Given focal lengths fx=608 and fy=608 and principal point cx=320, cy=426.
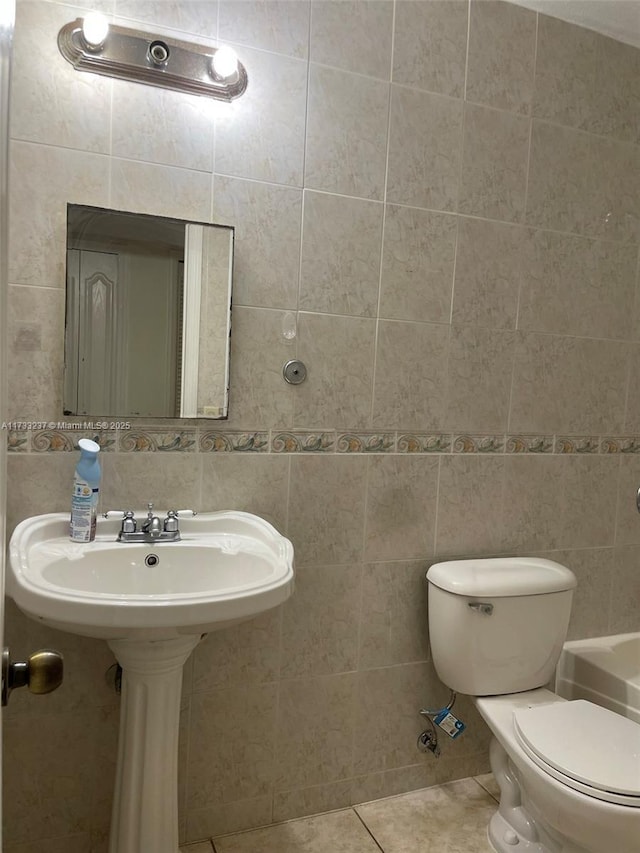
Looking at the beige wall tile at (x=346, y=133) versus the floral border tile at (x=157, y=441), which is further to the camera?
the beige wall tile at (x=346, y=133)

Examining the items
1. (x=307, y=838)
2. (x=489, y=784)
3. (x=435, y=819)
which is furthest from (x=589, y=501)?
(x=307, y=838)

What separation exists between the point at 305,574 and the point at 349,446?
0.38 metres

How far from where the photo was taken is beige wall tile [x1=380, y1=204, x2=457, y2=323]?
68.4 inches

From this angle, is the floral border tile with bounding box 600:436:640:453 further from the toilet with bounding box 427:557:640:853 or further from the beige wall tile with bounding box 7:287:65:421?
the beige wall tile with bounding box 7:287:65:421

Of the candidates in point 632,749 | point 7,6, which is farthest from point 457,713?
point 7,6

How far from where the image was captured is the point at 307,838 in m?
1.67

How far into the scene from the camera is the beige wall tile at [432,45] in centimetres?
170

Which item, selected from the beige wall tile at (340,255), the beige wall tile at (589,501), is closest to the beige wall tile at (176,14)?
the beige wall tile at (340,255)

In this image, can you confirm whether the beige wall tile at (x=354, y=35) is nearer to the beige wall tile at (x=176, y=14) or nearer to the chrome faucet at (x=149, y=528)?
the beige wall tile at (x=176, y=14)

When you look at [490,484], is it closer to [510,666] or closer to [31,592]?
[510,666]

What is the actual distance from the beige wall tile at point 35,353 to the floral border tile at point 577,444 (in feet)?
5.03

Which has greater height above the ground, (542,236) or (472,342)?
(542,236)

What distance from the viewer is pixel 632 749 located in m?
1.38

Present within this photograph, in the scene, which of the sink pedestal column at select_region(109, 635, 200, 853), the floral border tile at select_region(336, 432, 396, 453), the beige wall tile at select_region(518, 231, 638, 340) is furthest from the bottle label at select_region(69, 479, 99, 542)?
the beige wall tile at select_region(518, 231, 638, 340)
